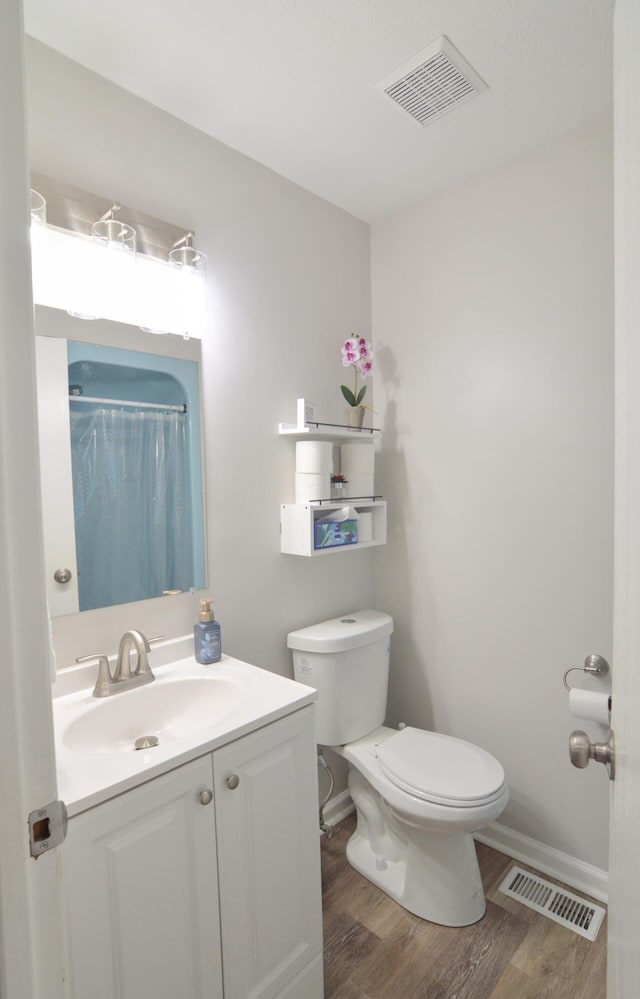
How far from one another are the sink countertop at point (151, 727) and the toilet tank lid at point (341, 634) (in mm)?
341

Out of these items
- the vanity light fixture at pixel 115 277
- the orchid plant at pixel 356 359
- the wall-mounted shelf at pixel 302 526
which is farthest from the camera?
the orchid plant at pixel 356 359

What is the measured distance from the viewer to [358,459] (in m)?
2.01

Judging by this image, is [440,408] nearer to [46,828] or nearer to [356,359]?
[356,359]

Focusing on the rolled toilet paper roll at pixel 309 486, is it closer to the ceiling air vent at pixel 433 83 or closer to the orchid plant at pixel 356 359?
the orchid plant at pixel 356 359

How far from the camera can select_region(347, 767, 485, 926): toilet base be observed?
1573 millimetres

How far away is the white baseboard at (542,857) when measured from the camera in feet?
5.49

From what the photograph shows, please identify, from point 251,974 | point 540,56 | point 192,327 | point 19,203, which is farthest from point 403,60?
point 251,974

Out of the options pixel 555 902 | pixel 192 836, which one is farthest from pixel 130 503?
pixel 555 902

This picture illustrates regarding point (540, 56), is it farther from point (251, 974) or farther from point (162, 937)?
point (251, 974)

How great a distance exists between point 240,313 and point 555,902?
2.19m

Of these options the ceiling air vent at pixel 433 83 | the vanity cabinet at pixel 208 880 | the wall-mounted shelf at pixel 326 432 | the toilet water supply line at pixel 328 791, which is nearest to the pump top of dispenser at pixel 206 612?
the vanity cabinet at pixel 208 880

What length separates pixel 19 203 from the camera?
0.55m

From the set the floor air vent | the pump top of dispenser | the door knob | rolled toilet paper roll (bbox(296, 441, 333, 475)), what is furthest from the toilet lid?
rolled toilet paper roll (bbox(296, 441, 333, 475))

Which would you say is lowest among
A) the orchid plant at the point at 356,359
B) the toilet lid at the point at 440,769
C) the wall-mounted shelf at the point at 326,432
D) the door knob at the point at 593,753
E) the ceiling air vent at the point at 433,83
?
the toilet lid at the point at 440,769
